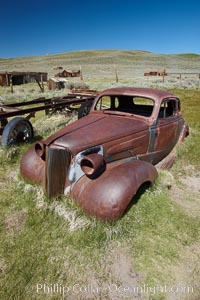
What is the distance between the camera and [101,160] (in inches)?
144

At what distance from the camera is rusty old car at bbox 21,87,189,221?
11.2ft

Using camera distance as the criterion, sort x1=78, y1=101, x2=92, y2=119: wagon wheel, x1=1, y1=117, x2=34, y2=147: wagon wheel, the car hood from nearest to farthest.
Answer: the car hood, x1=1, y1=117, x2=34, y2=147: wagon wheel, x1=78, y1=101, x2=92, y2=119: wagon wheel

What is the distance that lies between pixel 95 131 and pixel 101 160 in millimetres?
633

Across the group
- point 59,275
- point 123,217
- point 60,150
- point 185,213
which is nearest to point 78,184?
point 60,150

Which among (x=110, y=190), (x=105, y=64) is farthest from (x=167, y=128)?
(x=105, y=64)

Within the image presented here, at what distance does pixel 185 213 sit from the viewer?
4.02 meters

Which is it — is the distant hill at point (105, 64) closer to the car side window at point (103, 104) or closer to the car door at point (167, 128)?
the car side window at point (103, 104)

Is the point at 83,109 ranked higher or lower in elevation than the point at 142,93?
lower

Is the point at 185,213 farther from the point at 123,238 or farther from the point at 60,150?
the point at 60,150

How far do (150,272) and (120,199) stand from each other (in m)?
0.96

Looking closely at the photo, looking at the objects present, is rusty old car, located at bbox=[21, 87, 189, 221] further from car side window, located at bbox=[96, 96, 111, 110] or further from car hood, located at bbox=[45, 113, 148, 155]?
car side window, located at bbox=[96, 96, 111, 110]

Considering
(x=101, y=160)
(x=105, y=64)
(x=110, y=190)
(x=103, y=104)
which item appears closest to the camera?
(x=110, y=190)

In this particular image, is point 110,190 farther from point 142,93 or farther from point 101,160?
point 142,93

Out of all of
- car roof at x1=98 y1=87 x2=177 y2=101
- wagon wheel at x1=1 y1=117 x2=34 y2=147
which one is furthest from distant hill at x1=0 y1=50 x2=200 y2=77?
car roof at x1=98 y1=87 x2=177 y2=101
